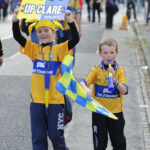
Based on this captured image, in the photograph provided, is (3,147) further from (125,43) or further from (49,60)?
(125,43)

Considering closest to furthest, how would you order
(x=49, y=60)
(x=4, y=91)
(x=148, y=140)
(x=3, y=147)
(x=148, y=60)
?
1. (x=49, y=60)
2. (x=3, y=147)
3. (x=148, y=140)
4. (x=4, y=91)
5. (x=148, y=60)

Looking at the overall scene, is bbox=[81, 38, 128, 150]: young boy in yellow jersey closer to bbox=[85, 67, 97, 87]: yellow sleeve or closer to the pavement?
bbox=[85, 67, 97, 87]: yellow sleeve

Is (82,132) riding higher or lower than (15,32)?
lower

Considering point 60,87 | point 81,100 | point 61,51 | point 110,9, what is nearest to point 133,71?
point 61,51

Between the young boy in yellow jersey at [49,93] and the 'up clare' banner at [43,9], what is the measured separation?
9 centimetres

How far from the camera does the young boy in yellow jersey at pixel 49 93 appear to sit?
417 cm

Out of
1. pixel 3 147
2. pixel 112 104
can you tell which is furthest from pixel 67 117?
pixel 3 147

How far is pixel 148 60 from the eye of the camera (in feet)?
36.6

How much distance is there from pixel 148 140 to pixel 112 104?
1.45m

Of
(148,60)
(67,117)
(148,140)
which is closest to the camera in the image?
(67,117)

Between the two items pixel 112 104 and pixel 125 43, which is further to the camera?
pixel 125 43

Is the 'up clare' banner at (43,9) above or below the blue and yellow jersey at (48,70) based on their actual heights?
above

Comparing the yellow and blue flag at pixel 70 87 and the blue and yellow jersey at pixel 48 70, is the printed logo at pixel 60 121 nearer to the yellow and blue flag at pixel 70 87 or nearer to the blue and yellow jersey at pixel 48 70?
the blue and yellow jersey at pixel 48 70

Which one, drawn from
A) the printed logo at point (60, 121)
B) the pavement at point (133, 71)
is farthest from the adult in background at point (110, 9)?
the printed logo at point (60, 121)
